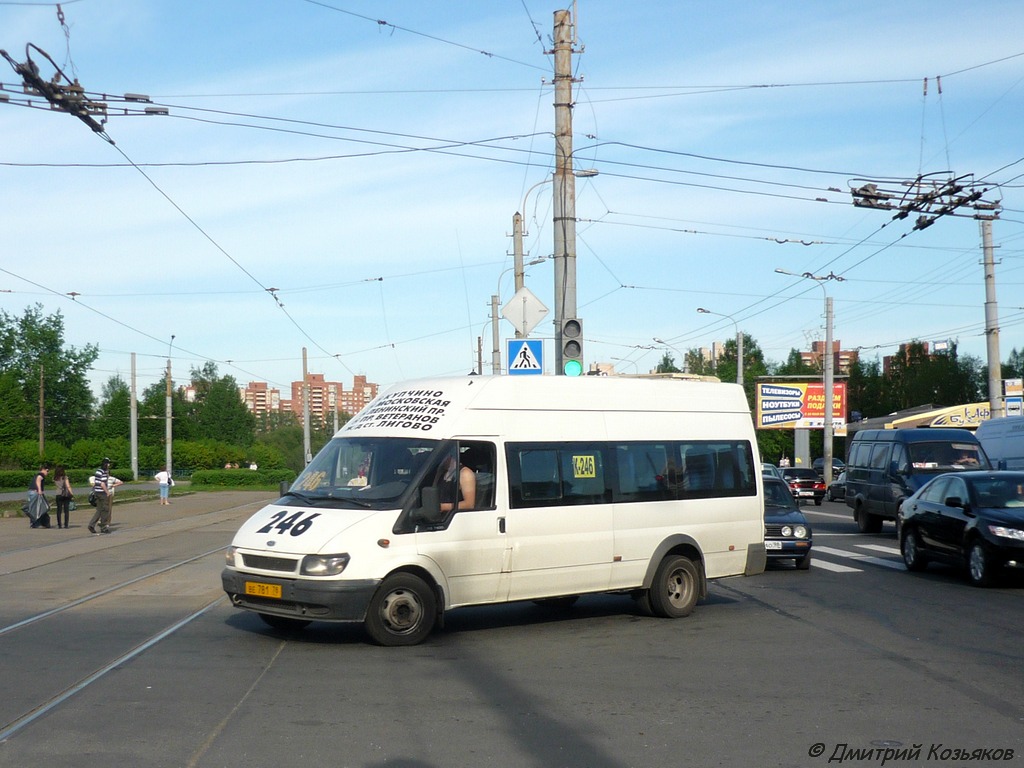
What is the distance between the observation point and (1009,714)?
7.39 meters

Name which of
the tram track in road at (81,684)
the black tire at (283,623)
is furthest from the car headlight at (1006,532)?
the tram track in road at (81,684)

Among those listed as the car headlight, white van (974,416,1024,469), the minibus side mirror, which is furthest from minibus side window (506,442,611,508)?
white van (974,416,1024,469)

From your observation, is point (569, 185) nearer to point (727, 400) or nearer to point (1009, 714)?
point (727, 400)

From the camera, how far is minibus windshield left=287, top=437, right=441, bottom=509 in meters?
10.2

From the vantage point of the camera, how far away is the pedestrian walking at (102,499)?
85.1 feet

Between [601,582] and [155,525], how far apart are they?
862 inches

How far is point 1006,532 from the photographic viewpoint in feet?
48.4

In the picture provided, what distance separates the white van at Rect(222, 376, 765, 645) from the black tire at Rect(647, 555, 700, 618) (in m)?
0.02

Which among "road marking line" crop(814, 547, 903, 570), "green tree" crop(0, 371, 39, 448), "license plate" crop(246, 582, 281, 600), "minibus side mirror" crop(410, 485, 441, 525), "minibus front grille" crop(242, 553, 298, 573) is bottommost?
"road marking line" crop(814, 547, 903, 570)

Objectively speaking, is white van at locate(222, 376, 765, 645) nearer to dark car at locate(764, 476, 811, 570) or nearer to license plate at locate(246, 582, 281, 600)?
license plate at locate(246, 582, 281, 600)

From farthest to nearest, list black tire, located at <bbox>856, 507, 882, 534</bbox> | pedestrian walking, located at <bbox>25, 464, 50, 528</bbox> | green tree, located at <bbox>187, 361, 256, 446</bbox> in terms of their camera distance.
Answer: green tree, located at <bbox>187, 361, 256, 446</bbox>, pedestrian walking, located at <bbox>25, 464, 50, 528</bbox>, black tire, located at <bbox>856, 507, 882, 534</bbox>

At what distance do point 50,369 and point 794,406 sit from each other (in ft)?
226

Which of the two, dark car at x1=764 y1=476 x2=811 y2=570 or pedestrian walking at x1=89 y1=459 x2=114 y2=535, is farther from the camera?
pedestrian walking at x1=89 y1=459 x2=114 y2=535

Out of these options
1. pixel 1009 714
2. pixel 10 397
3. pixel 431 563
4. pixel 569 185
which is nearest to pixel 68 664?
pixel 431 563
